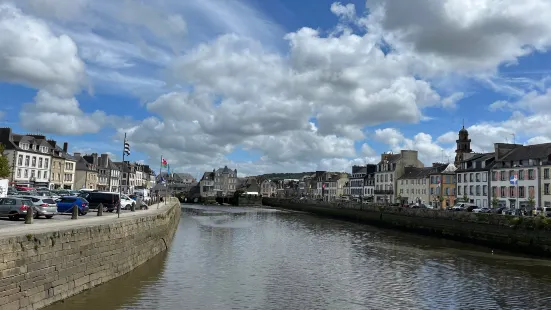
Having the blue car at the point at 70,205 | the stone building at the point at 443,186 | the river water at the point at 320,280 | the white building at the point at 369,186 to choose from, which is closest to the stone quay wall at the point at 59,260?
the river water at the point at 320,280

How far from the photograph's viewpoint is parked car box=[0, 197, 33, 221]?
2609cm

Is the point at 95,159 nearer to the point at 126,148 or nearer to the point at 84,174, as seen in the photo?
the point at 84,174

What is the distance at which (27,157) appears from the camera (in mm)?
81500

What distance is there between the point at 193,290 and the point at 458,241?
37.0 m

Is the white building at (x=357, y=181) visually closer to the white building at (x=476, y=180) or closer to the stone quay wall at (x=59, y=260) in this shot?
the white building at (x=476, y=180)

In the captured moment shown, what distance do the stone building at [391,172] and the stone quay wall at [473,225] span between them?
33651 mm

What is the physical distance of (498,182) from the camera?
245ft

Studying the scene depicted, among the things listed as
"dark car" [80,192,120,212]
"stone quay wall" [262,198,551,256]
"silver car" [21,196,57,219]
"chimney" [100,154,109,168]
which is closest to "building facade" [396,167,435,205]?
"stone quay wall" [262,198,551,256]

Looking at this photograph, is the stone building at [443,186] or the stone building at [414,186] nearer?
the stone building at [443,186]

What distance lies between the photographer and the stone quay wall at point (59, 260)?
46.4ft

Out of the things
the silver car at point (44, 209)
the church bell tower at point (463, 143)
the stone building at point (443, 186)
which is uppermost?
the church bell tower at point (463, 143)

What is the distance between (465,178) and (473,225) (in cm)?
3777

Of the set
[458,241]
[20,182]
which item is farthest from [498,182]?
[20,182]

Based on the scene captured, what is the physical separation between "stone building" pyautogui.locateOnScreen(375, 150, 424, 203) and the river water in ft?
251
